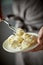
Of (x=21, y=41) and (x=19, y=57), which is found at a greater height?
(x=21, y=41)

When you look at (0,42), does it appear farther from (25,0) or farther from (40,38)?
(25,0)

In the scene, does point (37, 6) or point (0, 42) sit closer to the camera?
point (0, 42)

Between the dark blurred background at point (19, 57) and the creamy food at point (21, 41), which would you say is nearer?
the creamy food at point (21, 41)

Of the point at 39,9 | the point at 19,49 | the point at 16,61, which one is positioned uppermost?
the point at 39,9

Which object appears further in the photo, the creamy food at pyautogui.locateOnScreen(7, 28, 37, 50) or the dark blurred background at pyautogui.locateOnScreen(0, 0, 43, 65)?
the dark blurred background at pyautogui.locateOnScreen(0, 0, 43, 65)

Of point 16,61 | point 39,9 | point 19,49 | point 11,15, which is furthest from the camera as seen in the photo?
point 11,15

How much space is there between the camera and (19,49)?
563 mm

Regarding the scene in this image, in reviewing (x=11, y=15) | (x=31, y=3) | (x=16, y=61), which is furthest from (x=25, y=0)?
(x=16, y=61)

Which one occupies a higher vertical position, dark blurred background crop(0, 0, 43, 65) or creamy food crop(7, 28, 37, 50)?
creamy food crop(7, 28, 37, 50)

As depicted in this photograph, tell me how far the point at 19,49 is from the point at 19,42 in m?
0.04

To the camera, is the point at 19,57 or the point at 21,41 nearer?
the point at 21,41

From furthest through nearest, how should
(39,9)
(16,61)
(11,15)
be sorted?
(11,15), (39,9), (16,61)

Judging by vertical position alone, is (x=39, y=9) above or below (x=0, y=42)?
above

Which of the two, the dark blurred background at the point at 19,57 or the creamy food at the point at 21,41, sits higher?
the creamy food at the point at 21,41
